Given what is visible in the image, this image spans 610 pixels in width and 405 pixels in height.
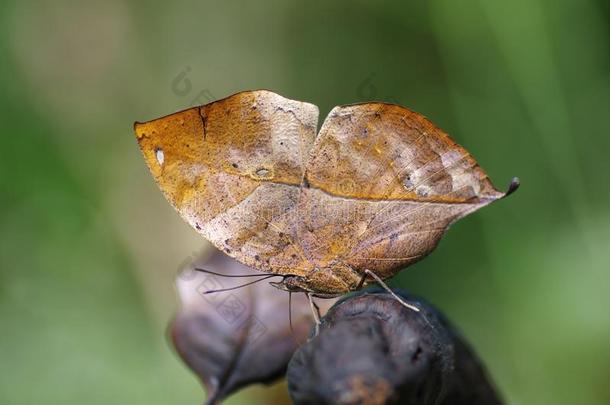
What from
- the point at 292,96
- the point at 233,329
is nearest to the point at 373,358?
the point at 233,329

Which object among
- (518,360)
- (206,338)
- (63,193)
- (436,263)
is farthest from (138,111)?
(206,338)

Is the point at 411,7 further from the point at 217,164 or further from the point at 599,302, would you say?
the point at 217,164

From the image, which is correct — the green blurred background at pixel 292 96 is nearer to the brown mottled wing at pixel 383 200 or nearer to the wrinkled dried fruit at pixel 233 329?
the wrinkled dried fruit at pixel 233 329

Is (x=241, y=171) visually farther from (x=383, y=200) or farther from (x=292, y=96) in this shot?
(x=292, y=96)

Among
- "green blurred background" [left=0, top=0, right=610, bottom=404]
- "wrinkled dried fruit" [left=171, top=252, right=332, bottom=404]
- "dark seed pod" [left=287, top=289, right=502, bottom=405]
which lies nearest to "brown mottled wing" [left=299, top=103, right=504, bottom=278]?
"wrinkled dried fruit" [left=171, top=252, right=332, bottom=404]

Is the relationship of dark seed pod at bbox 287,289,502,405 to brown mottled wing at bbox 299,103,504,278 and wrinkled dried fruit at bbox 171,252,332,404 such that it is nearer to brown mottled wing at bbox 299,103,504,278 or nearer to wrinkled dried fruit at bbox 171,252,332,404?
wrinkled dried fruit at bbox 171,252,332,404

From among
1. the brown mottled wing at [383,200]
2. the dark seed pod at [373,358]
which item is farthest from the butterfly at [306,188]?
the dark seed pod at [373,358]
